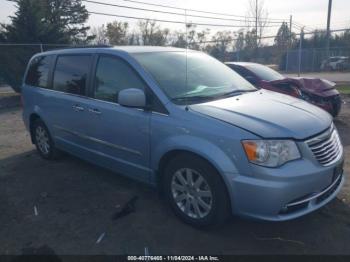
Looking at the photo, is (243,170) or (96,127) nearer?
(243,170)

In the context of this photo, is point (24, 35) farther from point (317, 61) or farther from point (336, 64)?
point (336, 64)

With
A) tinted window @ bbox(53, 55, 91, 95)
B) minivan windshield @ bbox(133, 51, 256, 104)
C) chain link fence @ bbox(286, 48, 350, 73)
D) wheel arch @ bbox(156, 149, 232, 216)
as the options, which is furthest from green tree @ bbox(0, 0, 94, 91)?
chain link fence @ bbox(286, 48, 350, 73)

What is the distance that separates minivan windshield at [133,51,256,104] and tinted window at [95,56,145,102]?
0.18 metres

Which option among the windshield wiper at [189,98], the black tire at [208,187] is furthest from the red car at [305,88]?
the black tire at [208,187]

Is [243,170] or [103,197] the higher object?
[243,170]

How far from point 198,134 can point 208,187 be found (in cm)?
52

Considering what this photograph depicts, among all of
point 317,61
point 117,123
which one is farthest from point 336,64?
point 117,123

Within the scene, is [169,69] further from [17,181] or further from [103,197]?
[17,181]

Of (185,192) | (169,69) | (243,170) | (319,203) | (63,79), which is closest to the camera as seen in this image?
(243,170)

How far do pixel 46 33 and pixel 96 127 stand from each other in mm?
13969

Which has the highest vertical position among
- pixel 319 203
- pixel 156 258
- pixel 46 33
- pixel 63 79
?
pixel 46 33

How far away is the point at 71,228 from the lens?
372 centimetres

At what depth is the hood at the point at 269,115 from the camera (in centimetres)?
315

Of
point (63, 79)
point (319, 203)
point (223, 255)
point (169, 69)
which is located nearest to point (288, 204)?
point (319, 203)
